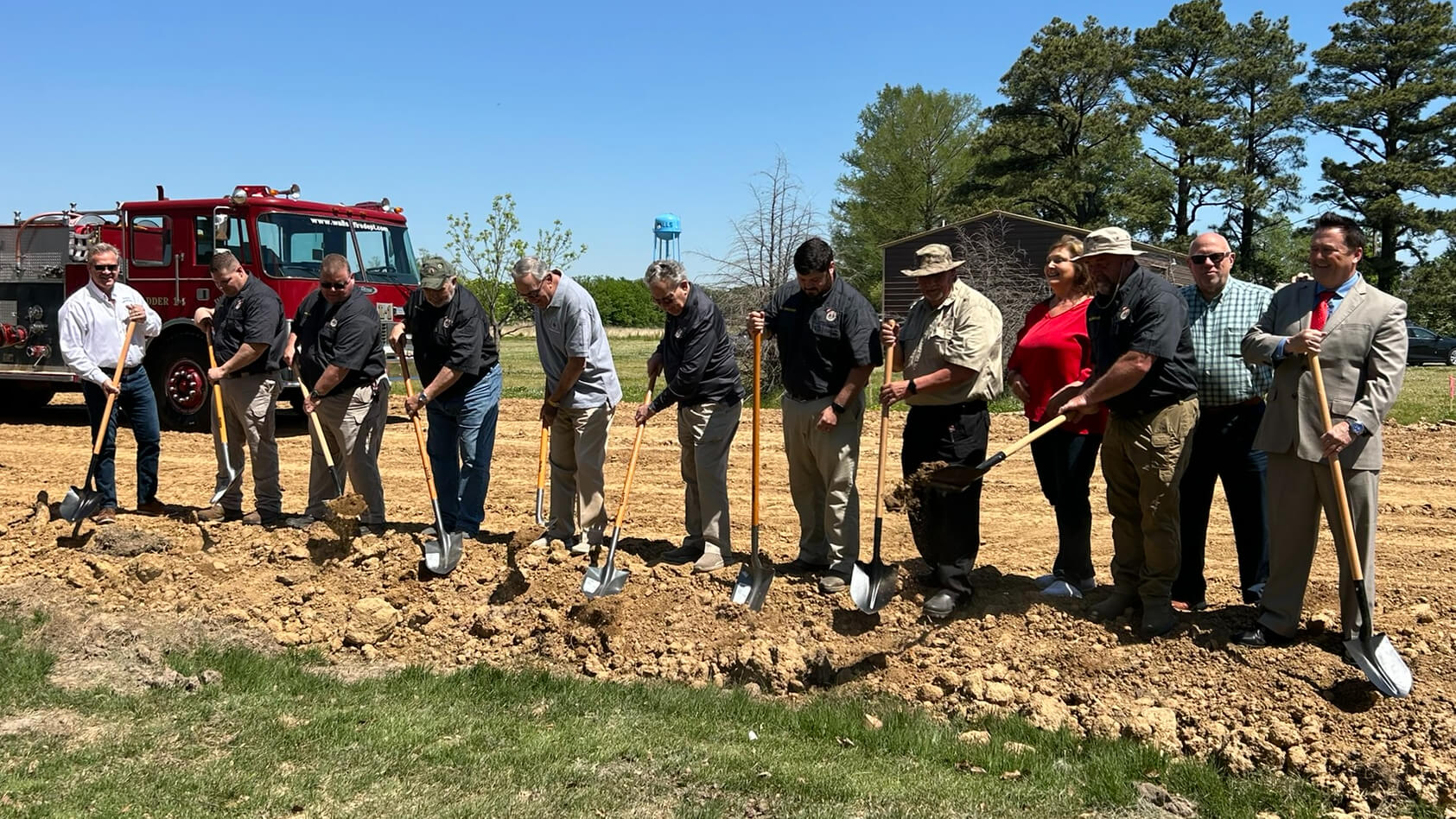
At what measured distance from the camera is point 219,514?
8.35m

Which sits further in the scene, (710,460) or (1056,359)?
(710,460)

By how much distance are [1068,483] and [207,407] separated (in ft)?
36.1

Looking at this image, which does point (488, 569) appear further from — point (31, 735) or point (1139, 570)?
point (1139, 570)

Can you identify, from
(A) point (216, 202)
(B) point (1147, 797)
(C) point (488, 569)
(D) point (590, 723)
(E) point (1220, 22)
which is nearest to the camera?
(B) point (1147, 797)

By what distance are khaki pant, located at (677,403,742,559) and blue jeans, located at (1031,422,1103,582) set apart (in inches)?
70.0

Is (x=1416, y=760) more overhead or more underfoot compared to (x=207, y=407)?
more underfoot

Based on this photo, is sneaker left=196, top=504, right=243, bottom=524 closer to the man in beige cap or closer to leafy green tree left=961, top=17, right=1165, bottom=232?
the man in beige cap

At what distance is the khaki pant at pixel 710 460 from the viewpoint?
661 cm

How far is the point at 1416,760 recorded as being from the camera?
4238mm

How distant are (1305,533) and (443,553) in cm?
469

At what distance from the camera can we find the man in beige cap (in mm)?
5652

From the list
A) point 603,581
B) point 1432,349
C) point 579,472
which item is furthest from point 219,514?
point 1432,349

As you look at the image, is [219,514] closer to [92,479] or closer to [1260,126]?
[92,479]

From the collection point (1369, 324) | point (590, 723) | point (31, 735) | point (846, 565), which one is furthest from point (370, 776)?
point (1369, 324)
